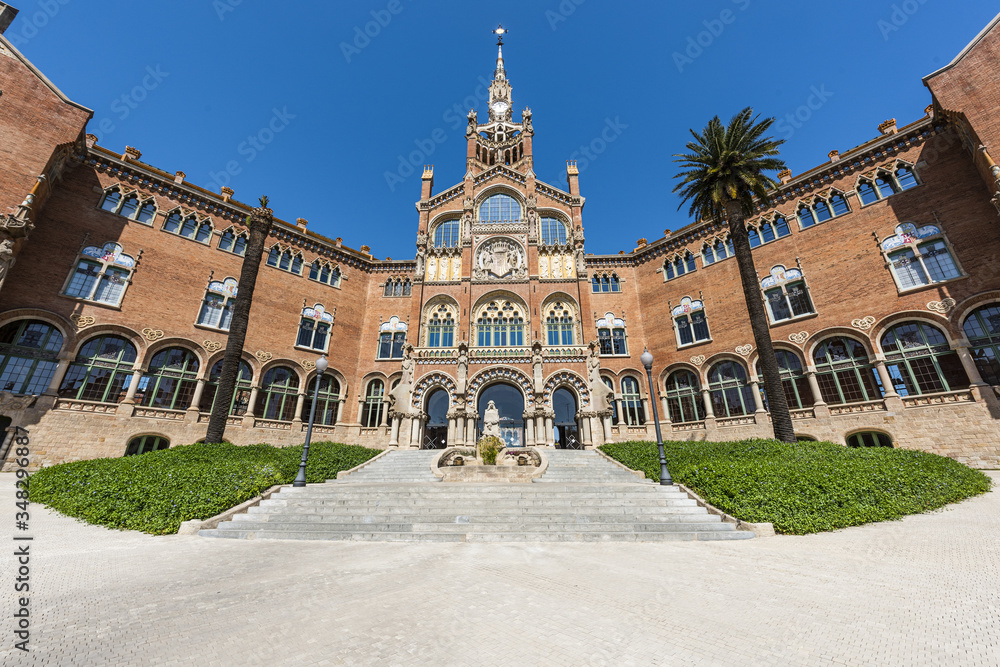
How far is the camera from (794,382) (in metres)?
22.3

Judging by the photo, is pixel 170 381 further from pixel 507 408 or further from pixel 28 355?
pixel 507 408

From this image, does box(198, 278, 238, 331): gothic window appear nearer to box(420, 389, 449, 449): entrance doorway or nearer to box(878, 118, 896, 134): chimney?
box(420, 389, 449, 449): entrance doorway

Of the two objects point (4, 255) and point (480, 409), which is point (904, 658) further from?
point (4, 255)

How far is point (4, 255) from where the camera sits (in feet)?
55.7

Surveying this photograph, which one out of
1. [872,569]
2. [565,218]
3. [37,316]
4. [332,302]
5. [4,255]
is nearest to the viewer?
[872,569]

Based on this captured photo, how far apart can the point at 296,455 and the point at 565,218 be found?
86.8 ft

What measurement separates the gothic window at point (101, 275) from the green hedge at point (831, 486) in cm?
2977

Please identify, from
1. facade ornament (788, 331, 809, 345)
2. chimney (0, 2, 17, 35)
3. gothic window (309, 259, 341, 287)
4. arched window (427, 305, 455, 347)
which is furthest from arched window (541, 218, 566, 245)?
chimney (0, 2, 17, 35)

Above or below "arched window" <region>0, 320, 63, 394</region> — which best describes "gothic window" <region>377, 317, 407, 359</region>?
above

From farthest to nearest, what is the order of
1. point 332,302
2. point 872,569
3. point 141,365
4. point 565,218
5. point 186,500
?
1. point 565,218
2. point 332,302
3. point 141,365
4. point 186,500
5. point 872,569

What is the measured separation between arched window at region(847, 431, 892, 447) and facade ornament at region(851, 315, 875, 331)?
5.49m

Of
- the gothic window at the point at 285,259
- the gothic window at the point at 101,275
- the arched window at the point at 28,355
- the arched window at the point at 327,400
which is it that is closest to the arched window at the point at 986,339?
the arched window at the point at 327,400

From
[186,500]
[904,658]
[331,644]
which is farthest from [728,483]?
[186,500]

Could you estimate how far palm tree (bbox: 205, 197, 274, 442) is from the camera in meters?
17.3
